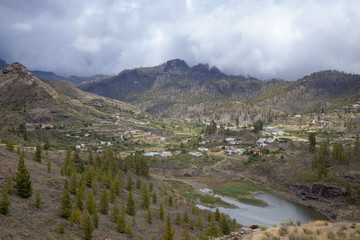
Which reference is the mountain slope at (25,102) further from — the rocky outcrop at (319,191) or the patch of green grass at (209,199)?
the rocky outcrop at (319,191)

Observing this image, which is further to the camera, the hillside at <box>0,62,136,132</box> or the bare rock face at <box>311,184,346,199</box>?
the hillside at <box>0,62,136,132</box>

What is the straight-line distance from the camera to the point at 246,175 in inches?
3447

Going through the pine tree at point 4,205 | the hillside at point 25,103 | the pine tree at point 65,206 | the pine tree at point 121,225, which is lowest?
the pine tree at point 121,225

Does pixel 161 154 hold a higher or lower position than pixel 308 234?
lower

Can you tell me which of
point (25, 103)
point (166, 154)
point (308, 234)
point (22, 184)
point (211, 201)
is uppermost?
point (25, 103)

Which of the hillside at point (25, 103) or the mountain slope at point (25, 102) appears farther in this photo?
the mountain slope at point (25, 102)

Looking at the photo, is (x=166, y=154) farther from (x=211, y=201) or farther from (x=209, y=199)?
(x=211, y=201)

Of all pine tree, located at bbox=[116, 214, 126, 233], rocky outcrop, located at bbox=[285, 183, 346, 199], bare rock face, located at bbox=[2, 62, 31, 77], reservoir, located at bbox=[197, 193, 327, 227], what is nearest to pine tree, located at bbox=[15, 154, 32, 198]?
pine tree, located at bbox=[116, 214, 126, 233]

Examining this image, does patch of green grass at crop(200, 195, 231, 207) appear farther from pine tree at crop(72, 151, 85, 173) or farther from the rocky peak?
the rocky peak

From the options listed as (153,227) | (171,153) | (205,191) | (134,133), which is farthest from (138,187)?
(134,133)

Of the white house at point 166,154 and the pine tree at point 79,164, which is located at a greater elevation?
the pine tree at point 79,164

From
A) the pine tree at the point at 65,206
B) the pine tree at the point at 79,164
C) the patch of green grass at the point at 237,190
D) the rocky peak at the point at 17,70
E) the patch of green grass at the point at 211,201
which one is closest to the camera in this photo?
the pine tree at the point at 65,206

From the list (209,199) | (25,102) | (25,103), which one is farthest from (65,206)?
(25,102)

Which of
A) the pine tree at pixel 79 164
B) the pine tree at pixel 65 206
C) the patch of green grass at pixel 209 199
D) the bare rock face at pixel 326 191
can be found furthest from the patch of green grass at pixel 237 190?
the pine tree at pixel 65 206
